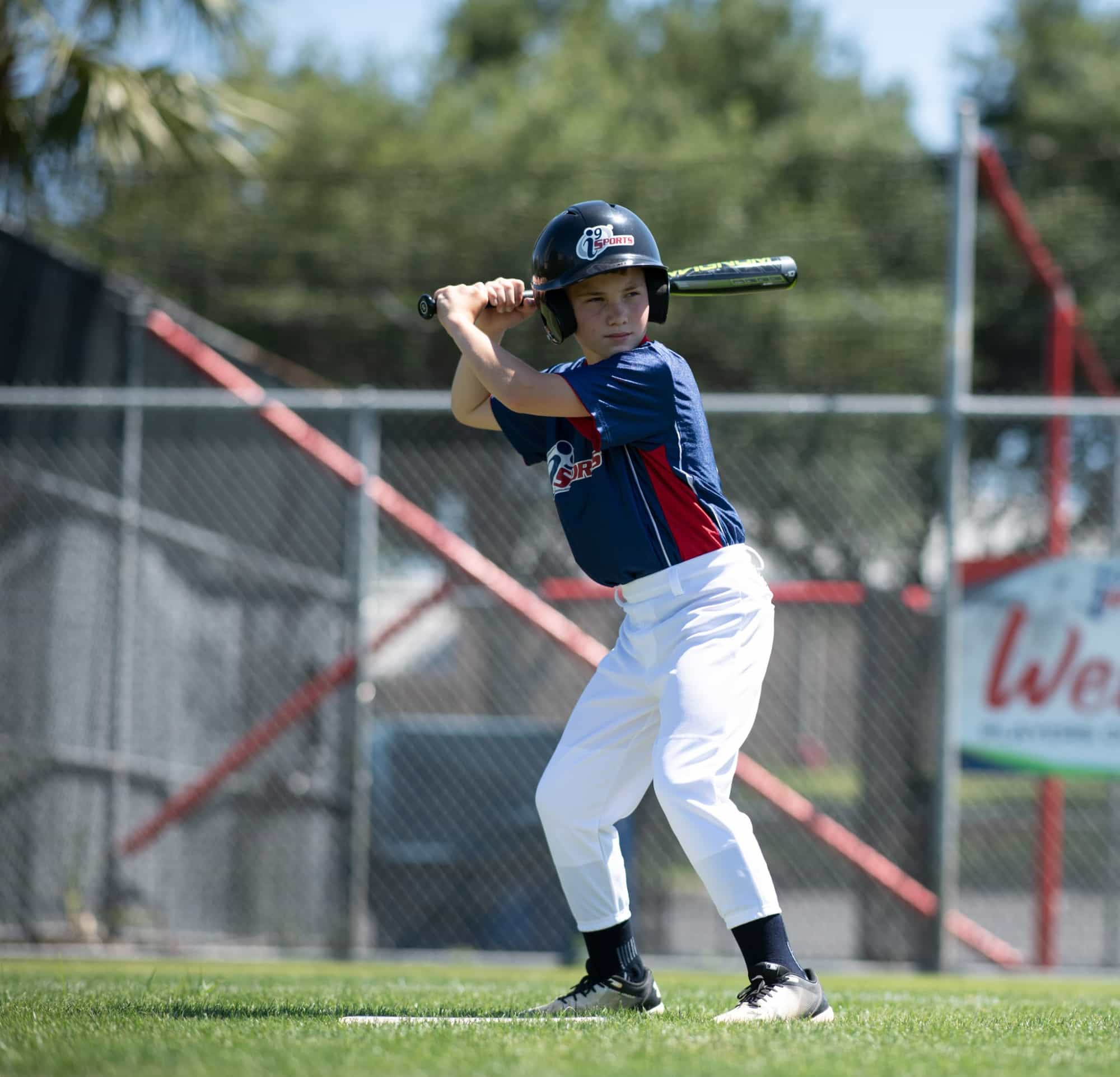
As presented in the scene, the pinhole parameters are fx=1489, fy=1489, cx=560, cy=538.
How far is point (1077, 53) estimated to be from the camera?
22.1 meters

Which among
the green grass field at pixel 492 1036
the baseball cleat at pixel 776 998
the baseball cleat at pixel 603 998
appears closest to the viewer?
the green grass field at pixel 492 1036

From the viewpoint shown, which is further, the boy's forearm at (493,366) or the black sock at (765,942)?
the boy's forearm at (493,366)

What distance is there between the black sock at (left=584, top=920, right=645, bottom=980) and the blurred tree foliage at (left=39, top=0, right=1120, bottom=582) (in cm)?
454

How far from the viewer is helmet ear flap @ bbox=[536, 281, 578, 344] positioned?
3881mm

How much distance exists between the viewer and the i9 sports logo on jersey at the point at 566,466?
12.5 feet

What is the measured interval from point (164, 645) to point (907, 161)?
4.65 m

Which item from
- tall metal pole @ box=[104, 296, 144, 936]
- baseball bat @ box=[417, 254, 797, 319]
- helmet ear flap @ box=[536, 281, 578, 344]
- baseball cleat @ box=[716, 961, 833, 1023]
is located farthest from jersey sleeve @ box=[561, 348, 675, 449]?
tall metal pole @ box=[104, 296, 144, 936]

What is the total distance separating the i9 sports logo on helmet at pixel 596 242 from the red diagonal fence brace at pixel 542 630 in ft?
10.9

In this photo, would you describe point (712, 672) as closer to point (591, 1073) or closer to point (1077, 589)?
point (591, 1073)

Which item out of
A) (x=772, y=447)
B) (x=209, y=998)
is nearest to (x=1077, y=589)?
(x=209, y=998)

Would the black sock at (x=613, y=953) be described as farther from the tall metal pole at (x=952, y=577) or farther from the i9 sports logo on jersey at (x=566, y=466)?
the tall metal pole at (x=952, y=577)

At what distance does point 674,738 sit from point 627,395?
2.79ft

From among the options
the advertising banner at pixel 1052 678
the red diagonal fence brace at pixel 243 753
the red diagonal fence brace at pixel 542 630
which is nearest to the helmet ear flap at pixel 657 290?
the red diagonal fence brace at pixel 542 630

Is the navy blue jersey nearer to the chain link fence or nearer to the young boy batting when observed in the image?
the young boy batting
